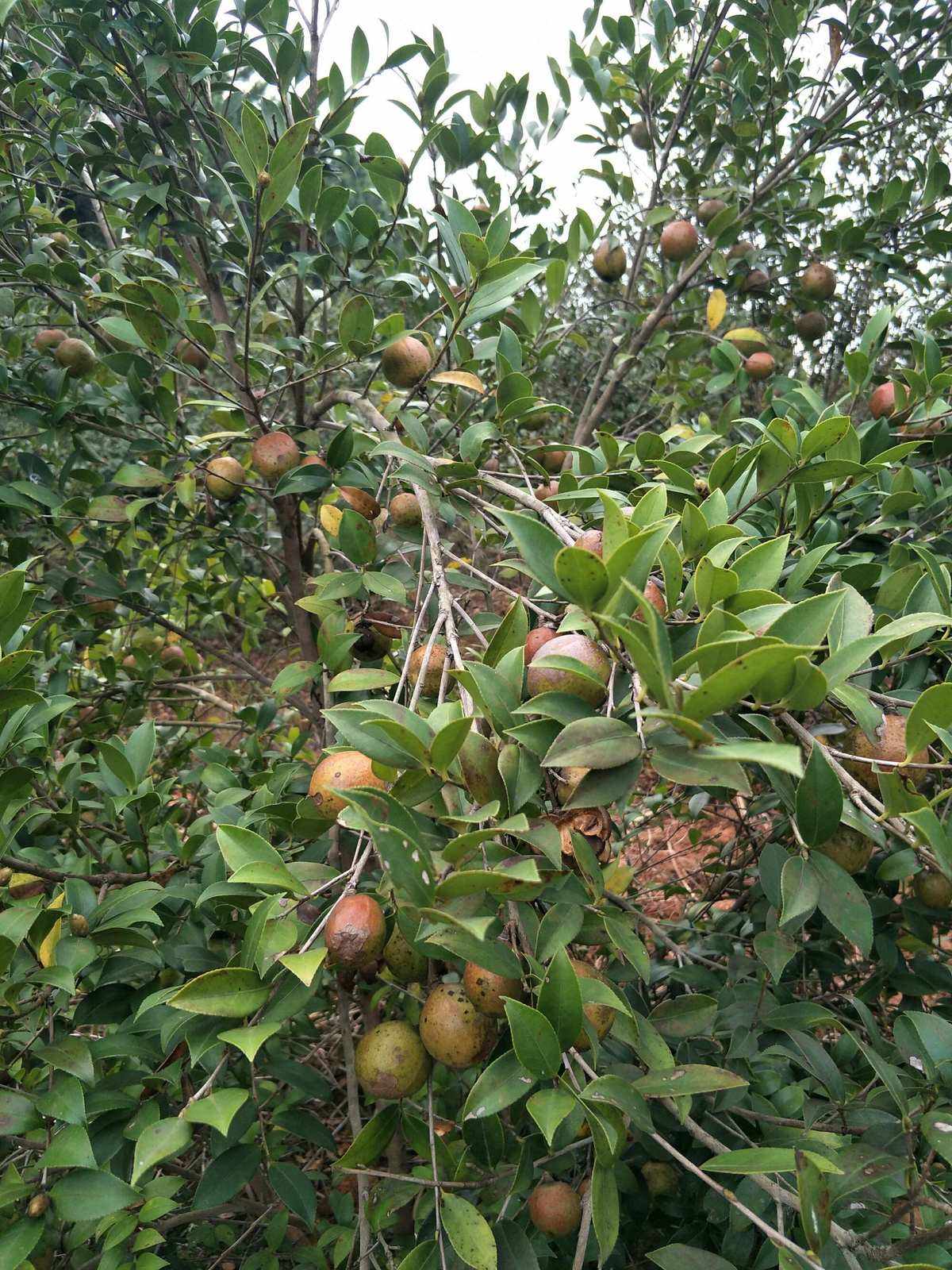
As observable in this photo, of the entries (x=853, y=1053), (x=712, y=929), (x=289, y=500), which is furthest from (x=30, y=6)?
(x=853, y=1053)

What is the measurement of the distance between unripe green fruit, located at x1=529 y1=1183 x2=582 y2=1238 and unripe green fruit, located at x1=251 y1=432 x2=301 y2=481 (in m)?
1.25

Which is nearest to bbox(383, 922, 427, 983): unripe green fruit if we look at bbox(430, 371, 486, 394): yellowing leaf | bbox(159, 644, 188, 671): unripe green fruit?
bbox(430, 371, 486, 394): yellowing leaf

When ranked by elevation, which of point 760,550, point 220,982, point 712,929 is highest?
point 760,550

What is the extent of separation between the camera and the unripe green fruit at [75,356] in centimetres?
186

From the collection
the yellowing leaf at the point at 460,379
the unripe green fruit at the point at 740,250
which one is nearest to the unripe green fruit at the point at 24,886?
the yellowing leaf at the point at 460,379

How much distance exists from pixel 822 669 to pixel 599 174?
228 centimetres

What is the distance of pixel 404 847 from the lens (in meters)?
0.61

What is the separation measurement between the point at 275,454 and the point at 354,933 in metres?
1.03

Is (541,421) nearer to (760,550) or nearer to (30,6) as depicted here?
(760,550)

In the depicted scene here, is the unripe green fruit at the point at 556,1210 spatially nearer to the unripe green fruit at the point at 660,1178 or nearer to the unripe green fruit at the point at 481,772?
the unripe green fruit at the point at 660,1178

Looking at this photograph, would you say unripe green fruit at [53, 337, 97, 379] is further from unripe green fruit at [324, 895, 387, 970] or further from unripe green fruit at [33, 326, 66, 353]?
unripe green fruit at [324, 895, 387, 970]

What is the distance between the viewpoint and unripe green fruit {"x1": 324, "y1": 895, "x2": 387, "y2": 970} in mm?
742

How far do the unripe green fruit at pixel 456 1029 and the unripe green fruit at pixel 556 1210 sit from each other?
0.42 meters

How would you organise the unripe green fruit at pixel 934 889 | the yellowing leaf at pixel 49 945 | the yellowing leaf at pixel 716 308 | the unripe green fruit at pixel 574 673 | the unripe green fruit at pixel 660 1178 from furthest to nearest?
the yellowing leaf at pixel 716 308 → the unripe green fruit at pixel 660 1178 → the unripe green fruit at pixel 934 889 → the yellowing leaf at pixel 49 945 → the unripe green fruit at pixel 574 673
